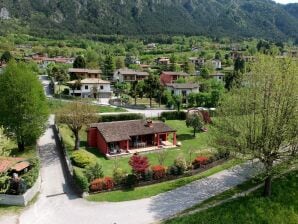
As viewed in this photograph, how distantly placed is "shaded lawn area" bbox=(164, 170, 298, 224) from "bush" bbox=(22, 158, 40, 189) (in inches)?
526

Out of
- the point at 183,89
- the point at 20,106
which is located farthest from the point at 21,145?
the point at 183,89

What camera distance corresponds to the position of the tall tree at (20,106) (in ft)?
145

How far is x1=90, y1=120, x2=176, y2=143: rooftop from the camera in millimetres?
47000

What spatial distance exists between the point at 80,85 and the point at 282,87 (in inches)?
2272

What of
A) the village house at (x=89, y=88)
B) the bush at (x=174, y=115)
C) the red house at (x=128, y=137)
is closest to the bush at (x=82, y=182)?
the red house at (x=128, y=137)

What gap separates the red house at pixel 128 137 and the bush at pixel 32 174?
10.4 metres

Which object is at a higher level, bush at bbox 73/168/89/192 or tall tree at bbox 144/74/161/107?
tall tree at bbox 144/74/161/107

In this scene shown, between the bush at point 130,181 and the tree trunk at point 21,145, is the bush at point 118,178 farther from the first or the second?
the tree trunk at point 21,145

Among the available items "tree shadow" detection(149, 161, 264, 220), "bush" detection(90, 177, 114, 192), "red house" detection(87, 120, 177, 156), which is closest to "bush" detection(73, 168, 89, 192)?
"bush" detection(90, 177, 114, 192)

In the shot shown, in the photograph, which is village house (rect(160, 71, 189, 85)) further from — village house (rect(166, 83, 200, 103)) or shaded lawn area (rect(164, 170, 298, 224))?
shaded lawn area (rect(164, 170, 298, 224))

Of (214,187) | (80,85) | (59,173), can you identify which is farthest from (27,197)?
(80,85)

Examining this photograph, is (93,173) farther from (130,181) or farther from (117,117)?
(117,117)

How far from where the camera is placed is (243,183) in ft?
118

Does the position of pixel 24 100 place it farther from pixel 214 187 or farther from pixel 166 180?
pixel 214 187
